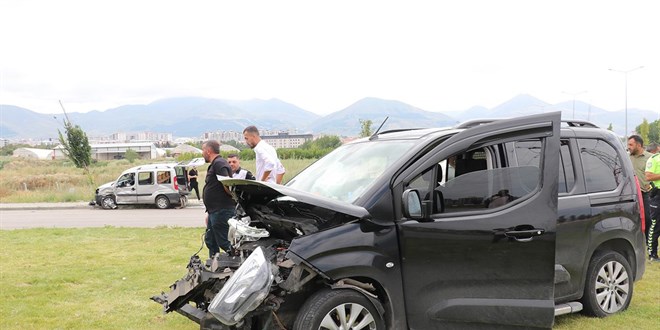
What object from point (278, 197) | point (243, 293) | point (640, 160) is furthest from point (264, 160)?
point (640, 160)

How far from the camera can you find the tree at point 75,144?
32.8 m

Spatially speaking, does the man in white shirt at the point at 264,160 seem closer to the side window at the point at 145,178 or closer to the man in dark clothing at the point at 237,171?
the man in dark clothing at the point at 237,171

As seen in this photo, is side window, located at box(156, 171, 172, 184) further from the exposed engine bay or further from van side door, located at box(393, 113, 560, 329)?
van side door, located at box(393, 113, 560, 329)

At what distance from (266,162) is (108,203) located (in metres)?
16.7

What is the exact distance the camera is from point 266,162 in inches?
293

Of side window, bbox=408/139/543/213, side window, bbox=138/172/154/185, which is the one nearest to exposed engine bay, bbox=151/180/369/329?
side window, bbox=408/139/543/213

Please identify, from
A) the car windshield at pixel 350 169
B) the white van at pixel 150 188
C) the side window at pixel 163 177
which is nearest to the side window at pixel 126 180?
the white van at pixel 150 188

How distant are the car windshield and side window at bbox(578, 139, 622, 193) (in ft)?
6.57

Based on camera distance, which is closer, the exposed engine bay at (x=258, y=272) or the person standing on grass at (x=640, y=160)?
the exposed engine bay at (x=258, y=272)

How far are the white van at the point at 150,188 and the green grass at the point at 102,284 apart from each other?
975 cm

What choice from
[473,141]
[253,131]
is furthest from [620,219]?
[253,131]

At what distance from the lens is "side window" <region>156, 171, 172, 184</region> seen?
70.7ft

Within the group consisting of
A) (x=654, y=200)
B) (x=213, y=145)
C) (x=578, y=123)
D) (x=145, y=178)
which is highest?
(x=578, y=123)

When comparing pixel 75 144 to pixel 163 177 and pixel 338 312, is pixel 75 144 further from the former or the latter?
pixel 338 312
